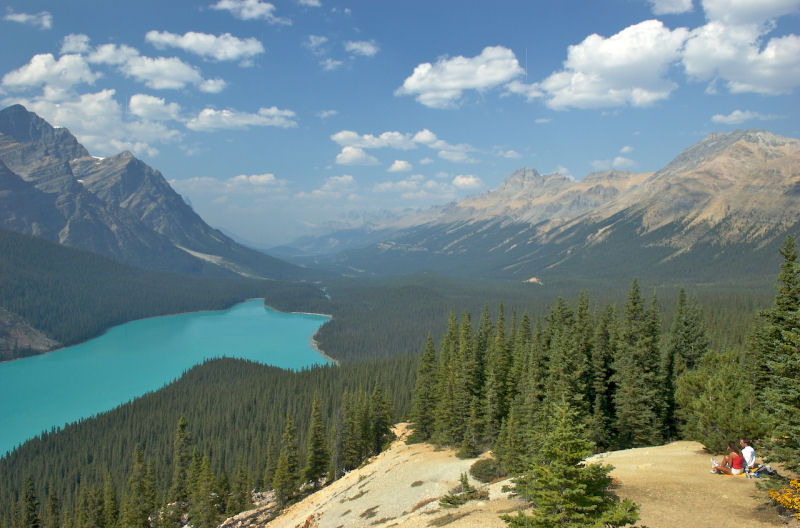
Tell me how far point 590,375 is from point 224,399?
8672 centimetres

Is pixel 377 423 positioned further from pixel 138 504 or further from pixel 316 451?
pixel 138 504

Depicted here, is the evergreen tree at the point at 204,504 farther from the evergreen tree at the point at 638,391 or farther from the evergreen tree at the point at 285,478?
the evergreen tree at the point at 638,391

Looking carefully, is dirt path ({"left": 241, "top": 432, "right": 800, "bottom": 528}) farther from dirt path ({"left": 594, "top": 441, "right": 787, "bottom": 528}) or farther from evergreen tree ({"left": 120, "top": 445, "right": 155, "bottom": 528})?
evergreen tree ({"left": 120, "top": 445, "right": 155, "bottom": 528})

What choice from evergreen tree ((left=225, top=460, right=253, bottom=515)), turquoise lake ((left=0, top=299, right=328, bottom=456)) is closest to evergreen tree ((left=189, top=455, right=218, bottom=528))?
evergreen tree ((left=225, top=460, right=253, bottom=515))

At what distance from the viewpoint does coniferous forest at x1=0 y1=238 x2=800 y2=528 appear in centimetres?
2539

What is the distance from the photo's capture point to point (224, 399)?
355ft

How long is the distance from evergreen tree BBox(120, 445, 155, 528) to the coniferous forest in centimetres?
18

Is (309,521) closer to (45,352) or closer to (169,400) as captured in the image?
(169,400)

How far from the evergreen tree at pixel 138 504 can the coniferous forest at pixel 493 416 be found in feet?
0.58

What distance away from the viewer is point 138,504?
5766cm

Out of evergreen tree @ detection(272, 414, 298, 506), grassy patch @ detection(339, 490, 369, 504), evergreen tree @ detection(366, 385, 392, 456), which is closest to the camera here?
grassy patch @ detection(339, 490, 369, 504)

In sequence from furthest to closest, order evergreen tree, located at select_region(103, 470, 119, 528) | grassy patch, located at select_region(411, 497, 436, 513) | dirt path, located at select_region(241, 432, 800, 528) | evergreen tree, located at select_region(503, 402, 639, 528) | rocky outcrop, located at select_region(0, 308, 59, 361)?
rocky outcrop, located at select_region(0, 308, 59, 361)
evergreen tree, located at select_region(103, 470, 119, 528)
grassy patch, located at select_region(411, 497, 436, 513)
dirt path, located at select_region(241, 432, 800, 528)
evergreen tree, located at select_region(503, 402, 639, 528)

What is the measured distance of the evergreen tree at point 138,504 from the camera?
54312 millimetres

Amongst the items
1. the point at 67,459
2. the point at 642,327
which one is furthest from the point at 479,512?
the point at 67,459
